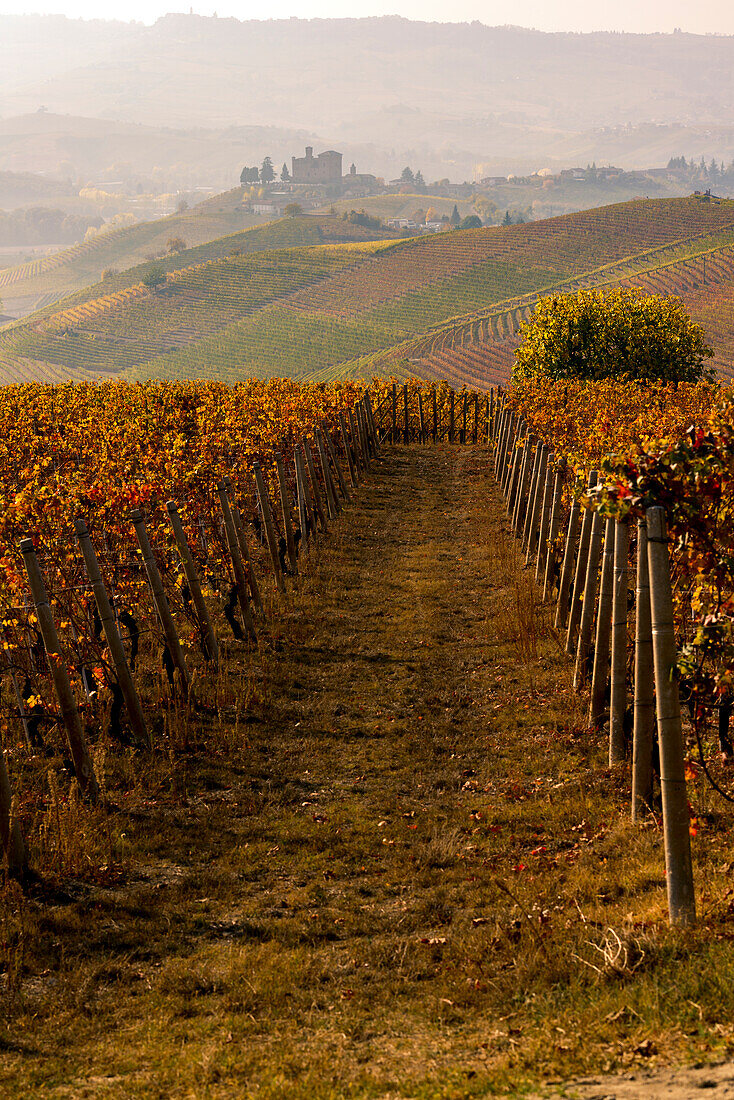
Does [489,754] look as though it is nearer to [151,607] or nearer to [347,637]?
[347,637]

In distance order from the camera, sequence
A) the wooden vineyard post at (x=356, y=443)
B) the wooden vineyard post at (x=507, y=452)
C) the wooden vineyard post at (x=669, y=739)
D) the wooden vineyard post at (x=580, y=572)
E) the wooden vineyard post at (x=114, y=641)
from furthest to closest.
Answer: the wooden vineyard post at (x=356, y=443) < the wooden vineyard post at (x=507, y=452) < the wooden vineyard post at (x=580, y=572) < the wooden vineyard post at (x=114, y=641) < the wooden vineyard post at (x=669, y=739)

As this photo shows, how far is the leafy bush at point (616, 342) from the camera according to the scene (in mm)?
38938

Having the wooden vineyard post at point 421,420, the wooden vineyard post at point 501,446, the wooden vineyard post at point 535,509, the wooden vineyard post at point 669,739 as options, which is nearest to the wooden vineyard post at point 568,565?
the wooden vineyard post at point 535,509

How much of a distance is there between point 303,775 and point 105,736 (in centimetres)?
208

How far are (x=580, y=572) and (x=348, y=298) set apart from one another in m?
157

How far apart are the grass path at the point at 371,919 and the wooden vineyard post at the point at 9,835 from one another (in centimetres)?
42

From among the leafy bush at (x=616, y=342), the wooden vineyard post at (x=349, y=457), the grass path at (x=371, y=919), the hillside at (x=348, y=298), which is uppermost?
the hillside at (x=348, y=298)

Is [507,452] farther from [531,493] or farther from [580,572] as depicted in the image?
[580,572]

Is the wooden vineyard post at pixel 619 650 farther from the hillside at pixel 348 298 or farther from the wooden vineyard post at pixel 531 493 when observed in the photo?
the hillside at pixel 348 298

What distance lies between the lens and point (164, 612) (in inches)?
409

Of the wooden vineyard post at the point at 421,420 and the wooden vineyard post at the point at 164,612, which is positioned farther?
the wooden vineyard post at the point at 421,420

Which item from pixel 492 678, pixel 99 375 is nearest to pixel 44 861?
pixel 492 678

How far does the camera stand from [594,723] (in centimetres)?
936

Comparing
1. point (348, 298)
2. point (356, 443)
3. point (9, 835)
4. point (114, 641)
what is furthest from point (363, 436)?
point (348, 298)
